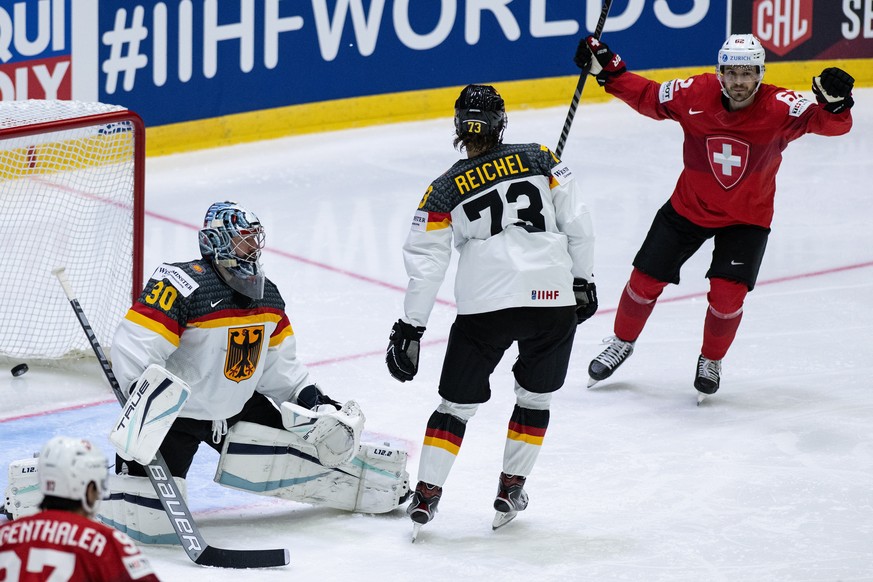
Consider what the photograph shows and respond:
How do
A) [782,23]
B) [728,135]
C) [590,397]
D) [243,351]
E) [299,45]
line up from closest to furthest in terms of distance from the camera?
[243,351], [728,135], [590,397], [299,45], [782,23]

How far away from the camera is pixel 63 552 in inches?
90.9

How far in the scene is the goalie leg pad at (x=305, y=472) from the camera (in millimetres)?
3969

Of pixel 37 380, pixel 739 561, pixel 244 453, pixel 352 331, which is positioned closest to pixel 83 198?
pixel 37 380

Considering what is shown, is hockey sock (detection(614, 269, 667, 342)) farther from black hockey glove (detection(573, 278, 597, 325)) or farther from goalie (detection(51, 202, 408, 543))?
goalie (detection(51, 202, 408, 543))

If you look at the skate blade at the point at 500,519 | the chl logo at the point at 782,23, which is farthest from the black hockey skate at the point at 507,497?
the chl logo at the point at 782,23

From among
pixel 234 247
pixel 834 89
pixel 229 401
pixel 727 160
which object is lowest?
pixel 229 401

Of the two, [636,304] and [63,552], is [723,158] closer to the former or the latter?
[636,304]

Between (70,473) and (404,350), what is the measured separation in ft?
5.34

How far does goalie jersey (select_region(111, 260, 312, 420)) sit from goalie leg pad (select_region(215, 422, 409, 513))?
0.46ft

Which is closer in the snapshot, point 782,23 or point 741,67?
point 741,67

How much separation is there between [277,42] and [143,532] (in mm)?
5047

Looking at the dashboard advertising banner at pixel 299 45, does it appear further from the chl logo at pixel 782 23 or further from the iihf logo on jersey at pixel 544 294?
the iihf logo on jersey at pixel 544 294

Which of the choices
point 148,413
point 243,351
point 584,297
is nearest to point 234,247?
point 243,351

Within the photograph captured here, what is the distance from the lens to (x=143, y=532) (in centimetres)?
381
